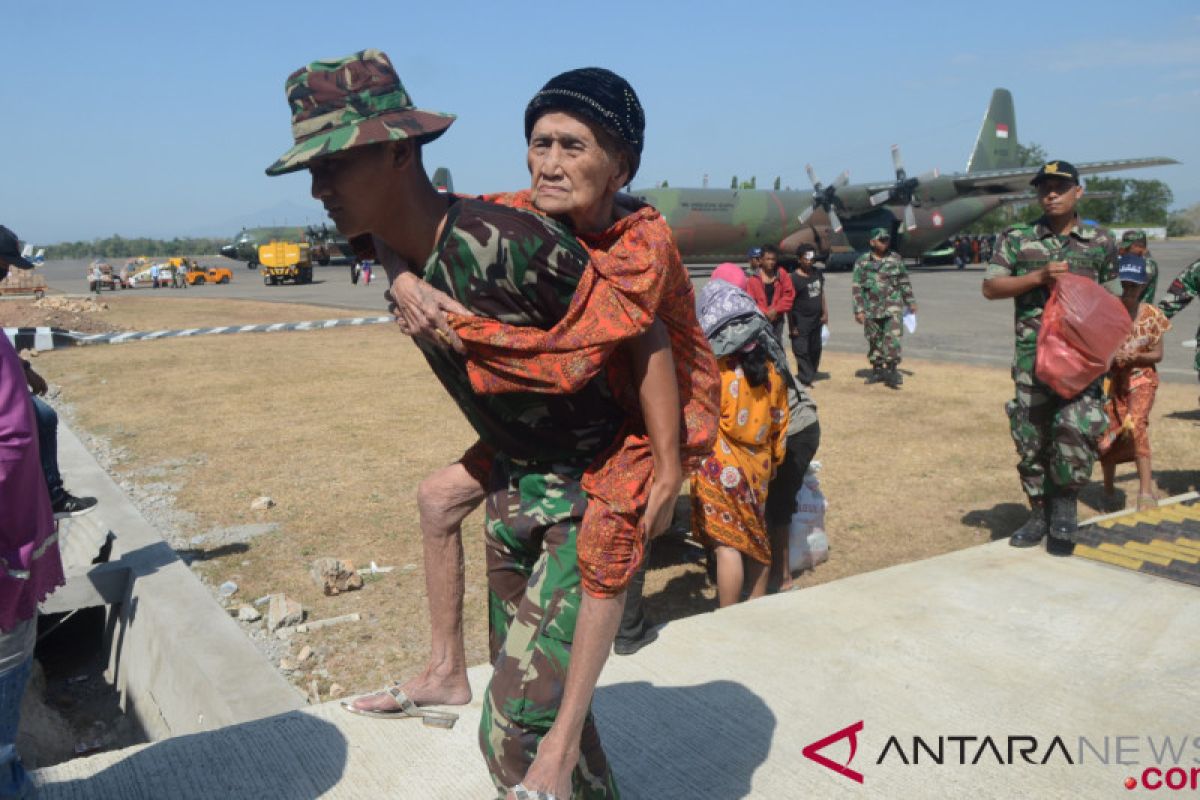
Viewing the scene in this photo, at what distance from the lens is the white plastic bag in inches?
216

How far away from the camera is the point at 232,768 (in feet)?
9.14

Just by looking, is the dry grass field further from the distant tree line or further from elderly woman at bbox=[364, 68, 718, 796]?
the distant tree line

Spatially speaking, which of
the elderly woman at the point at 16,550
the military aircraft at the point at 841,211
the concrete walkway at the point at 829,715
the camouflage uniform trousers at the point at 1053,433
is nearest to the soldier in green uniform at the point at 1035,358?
the camouflage uniform trousers at the point at 1053,433

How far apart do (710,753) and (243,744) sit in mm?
1465

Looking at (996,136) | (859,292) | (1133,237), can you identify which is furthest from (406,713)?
(996,136)

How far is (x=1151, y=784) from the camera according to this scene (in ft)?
8.93

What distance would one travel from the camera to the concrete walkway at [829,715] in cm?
273

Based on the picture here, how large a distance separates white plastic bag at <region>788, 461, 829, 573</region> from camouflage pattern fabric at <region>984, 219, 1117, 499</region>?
1140 millimetres

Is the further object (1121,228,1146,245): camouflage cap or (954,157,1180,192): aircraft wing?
(954,157,1180,192): aircraft wing

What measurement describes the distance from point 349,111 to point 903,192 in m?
34.7

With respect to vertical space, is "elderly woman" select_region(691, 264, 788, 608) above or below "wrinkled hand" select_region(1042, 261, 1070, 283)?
below

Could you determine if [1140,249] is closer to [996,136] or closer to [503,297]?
[503,297]

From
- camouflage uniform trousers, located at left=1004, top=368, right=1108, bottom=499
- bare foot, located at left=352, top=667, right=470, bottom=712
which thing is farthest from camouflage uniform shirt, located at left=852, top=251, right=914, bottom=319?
bare foot, located at left=352, top=667, right=470, bottom=712

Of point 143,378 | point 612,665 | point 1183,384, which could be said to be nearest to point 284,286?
point 143,378
